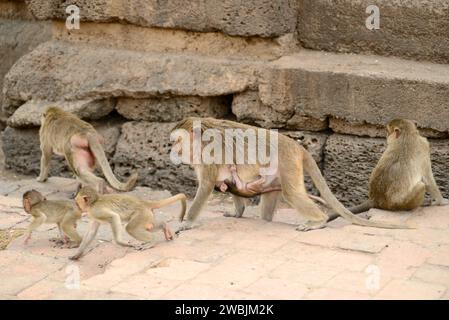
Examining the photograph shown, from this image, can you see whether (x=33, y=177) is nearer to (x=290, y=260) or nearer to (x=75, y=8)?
(x=75, y=8)

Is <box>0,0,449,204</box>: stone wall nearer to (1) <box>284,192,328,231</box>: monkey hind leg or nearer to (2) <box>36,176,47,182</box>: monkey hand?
(2) <box>36,176,47,182</box>: monkey hand

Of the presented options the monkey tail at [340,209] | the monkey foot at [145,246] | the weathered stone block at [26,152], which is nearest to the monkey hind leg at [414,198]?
the monkey tail at [340,209]

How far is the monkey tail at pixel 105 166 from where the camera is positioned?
955 centimetres

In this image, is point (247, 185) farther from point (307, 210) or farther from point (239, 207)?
point (307, 210)

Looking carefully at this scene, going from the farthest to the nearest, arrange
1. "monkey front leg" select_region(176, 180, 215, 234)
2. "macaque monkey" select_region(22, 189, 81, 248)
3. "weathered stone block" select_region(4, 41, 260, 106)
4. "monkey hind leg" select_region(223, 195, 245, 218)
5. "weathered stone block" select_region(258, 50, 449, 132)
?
"weathered stone block" select_region(4, 41, 260, 106) < "weathered stone block" select_region(258, 50, 449, 132) < "monkey hind leg" select_region(223, 195, 245, 218) < "monkey front leg" select_region(176, 180, 215, 234) < "macaque monkey" select_region(22, 189, 81, 248)

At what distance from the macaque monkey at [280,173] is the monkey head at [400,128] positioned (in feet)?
2.87

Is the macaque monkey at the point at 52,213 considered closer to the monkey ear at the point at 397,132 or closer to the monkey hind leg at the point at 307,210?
the monkey hind leg at the point at 307,210

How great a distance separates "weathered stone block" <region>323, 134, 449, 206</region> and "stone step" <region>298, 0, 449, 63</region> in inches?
35.5

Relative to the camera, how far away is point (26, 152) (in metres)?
11.0

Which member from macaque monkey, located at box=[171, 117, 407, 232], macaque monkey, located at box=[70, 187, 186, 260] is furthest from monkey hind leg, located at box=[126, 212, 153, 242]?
macaque monkey, located at box=[171, 117, 407, 232]

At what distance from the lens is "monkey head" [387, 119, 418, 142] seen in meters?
8.77

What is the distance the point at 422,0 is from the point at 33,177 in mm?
4576

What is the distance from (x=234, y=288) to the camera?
6.94 metres

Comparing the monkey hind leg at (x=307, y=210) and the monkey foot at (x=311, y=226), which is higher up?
the monkey hind leg at (x=307, y=210)
